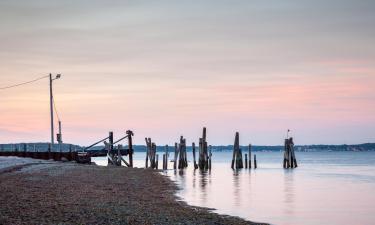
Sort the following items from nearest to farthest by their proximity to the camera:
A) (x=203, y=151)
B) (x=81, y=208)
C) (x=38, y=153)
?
1. (x=81, y=208)
2. (x=38, y=153)
3. (x=203, y=151)

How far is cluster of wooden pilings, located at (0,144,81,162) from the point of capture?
206ft

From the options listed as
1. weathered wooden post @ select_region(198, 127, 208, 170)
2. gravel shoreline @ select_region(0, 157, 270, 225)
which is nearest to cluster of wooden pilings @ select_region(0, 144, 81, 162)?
weathered wooden post @ select_region(198, 127, 208, 170)

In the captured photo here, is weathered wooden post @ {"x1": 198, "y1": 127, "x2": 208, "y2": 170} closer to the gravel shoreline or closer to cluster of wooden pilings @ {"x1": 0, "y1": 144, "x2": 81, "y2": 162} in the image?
cluster of wooden pilings @ {"x1": 0, "y1": 144, "x2": 81, "y2": 162}

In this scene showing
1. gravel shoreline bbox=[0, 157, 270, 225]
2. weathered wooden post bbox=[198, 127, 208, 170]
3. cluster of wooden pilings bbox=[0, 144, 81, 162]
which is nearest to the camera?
gravel shoreline bbox=[0, 157, 270, 225]

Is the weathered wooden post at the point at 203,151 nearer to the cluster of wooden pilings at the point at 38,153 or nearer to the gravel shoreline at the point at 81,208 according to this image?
the cluster of wooden pilings at the point at 38,153

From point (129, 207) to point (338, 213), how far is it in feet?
35.5

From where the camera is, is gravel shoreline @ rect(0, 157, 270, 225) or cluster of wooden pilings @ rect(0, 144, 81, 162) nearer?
gravel shoreline @ rect(0, 157, 270, 225)

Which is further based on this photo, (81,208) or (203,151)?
(203,151)

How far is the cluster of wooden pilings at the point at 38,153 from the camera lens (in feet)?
206

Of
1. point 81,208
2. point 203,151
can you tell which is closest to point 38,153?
point 203,151

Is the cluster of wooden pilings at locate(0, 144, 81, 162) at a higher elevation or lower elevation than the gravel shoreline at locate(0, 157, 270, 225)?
higher

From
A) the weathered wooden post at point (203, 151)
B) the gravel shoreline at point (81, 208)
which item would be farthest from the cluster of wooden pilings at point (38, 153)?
the gravel shoreline at point (81, 208)

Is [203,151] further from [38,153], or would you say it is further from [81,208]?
[81,208]

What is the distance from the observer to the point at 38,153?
6391 cm
